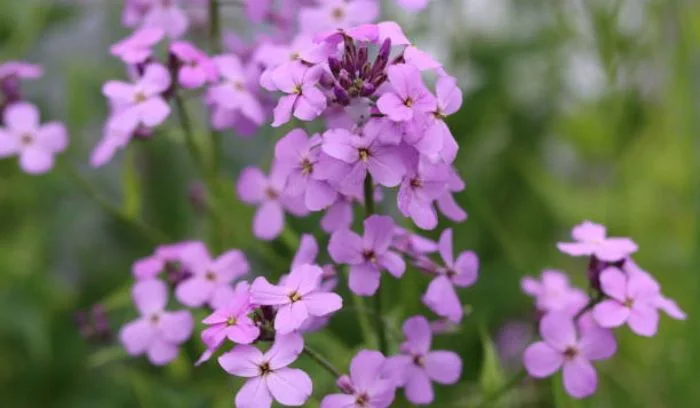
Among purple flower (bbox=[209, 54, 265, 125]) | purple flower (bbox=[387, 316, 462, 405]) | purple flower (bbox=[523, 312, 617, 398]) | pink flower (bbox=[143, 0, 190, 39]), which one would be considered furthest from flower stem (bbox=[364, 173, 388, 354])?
pink flower (bbox=[143, 0, 190, 39])

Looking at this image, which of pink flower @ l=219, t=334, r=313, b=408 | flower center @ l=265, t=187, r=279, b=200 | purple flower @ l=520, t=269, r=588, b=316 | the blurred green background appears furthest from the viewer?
the blurred green background

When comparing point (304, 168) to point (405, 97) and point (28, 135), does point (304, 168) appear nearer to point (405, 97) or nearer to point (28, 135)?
point (405, 97)

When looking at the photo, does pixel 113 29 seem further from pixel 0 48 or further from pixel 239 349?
pixel 239 349

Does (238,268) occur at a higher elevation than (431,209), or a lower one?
lower

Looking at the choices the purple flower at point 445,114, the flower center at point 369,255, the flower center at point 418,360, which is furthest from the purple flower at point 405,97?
the flower center at point 418,360

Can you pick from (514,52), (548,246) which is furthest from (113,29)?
(548,246)

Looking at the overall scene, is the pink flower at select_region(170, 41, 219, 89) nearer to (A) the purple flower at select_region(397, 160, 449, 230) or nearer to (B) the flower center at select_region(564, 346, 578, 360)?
(A) the purple flower at select_region(397, 160, 449, 230)
